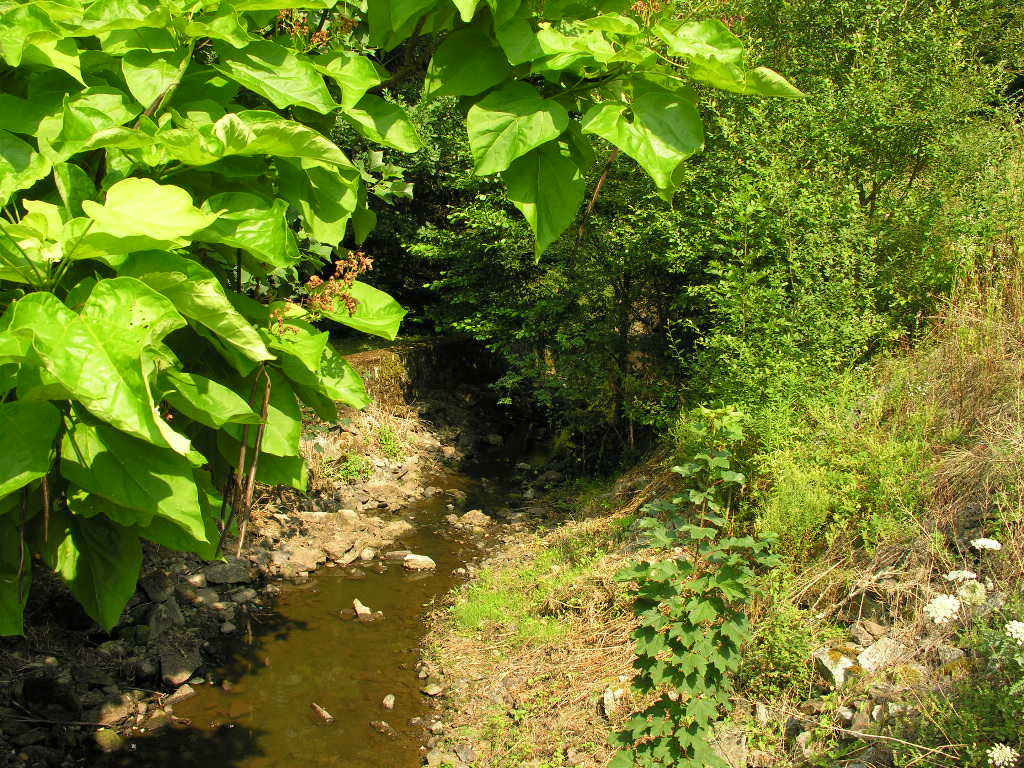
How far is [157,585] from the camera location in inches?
238

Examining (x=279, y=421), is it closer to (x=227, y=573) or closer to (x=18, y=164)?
(x=18, y=164)

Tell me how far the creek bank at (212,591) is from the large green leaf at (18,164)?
1321 millimetres

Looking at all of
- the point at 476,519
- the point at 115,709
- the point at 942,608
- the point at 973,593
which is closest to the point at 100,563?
the point at 942,608

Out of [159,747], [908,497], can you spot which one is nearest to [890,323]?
[908,497]

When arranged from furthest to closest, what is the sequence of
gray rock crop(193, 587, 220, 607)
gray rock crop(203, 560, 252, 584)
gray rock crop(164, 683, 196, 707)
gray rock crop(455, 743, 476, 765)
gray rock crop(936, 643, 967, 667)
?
gray rock crop(203, 560, 252, 584) → gray rock crop(193, 587, 220, 607) → gray rock crop(164, 683, 196, 707) → gray rock crop(455, 743, 476, 765) → gray rock crop(936, 643, 967, 667)

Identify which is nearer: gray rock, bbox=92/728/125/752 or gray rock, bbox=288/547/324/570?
gray rock, bbox=92/728/125/752

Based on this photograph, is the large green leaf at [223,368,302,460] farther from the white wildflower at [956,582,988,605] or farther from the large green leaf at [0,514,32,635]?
the white wildflower at [956,582,988,605]

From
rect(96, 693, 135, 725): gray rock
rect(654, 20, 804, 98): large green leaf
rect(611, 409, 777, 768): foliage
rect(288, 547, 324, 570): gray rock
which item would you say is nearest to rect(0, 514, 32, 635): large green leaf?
rect(654, 20, 804, 98): large green leaf

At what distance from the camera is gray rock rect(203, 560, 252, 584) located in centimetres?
657

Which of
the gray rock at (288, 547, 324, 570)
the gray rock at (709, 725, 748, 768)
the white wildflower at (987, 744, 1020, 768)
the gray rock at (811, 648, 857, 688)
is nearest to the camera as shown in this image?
the white wildflower at (987, 744, 1020, 768)

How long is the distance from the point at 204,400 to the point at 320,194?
Answer: 0.49m

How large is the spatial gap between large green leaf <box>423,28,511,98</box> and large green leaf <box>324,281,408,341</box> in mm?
385

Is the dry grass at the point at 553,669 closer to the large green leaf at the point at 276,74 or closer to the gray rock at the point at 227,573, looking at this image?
the gray rock at the point at 227,573

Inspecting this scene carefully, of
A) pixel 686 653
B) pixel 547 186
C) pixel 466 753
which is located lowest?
pixel 466 753
